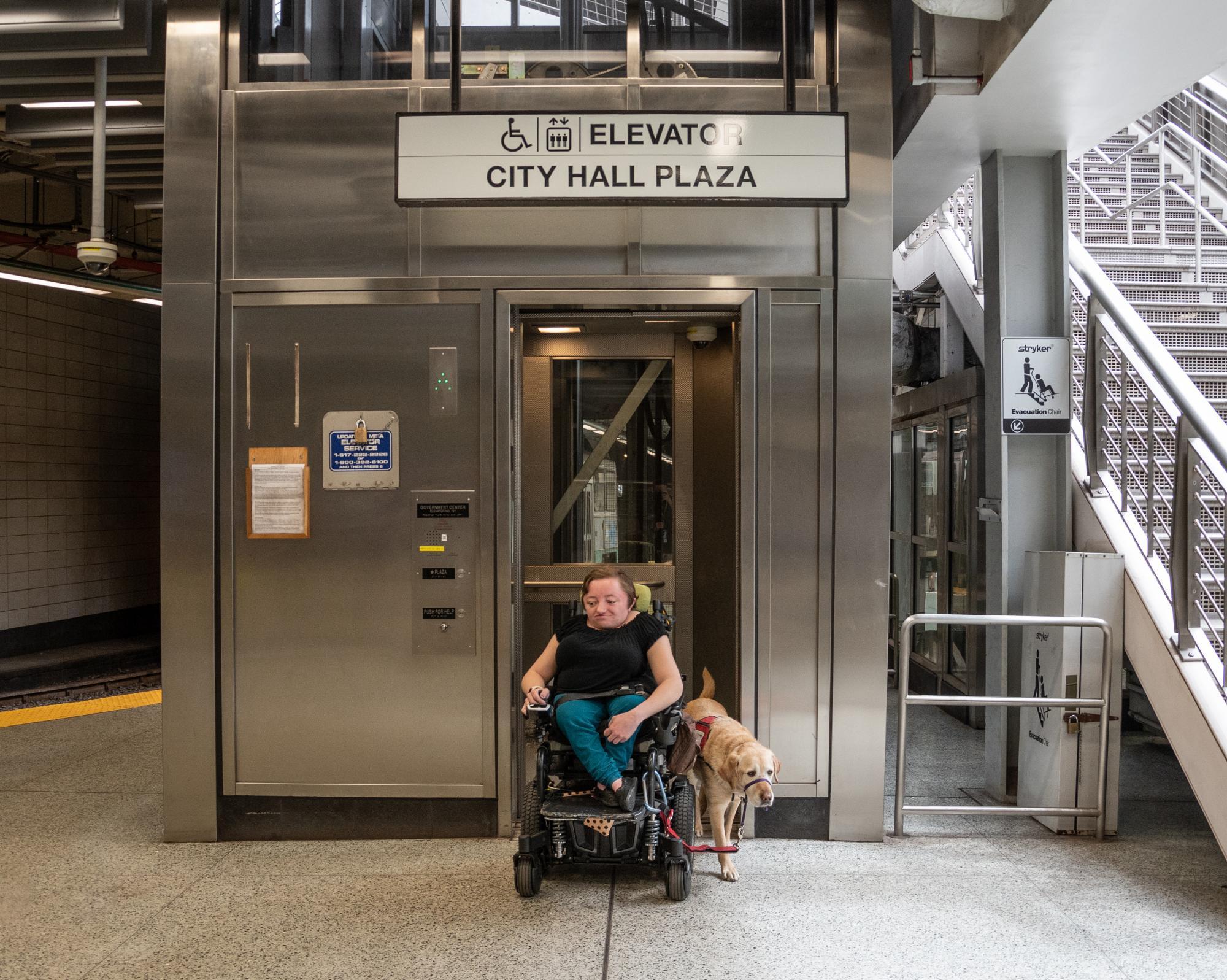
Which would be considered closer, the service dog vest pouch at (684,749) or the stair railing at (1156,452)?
A: the service dog vest pouch at (684,749)

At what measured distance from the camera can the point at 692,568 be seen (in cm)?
520

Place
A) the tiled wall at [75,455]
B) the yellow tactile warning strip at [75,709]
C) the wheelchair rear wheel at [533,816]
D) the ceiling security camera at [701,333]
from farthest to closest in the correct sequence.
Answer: the tiled wall at [75,455] < the yellow tactile warning strip at [75,709] < the ceiling security camera at [701,333] < the wheelchair rear wheel at [533,816]

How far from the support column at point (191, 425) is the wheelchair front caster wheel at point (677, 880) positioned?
213 centimetres

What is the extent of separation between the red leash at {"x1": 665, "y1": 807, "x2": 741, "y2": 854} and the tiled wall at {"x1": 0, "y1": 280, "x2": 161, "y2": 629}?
771 centimetres

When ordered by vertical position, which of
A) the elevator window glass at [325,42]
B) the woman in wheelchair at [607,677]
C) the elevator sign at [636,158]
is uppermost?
the elevator window glass at [325,42]

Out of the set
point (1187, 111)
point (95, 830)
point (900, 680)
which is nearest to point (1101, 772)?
point (900, 680)

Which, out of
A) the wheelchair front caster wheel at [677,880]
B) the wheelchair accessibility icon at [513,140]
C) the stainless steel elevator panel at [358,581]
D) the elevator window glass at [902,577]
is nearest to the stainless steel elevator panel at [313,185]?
the stainless steel elevator panel at [358,581]

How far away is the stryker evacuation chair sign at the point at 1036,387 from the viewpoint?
478 centimetres

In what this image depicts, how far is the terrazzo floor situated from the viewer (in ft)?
10.4

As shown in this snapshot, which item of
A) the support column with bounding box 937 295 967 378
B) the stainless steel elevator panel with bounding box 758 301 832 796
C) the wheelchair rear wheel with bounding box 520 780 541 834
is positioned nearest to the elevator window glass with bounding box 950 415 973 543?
the support column with bounding box 937 295 967 378

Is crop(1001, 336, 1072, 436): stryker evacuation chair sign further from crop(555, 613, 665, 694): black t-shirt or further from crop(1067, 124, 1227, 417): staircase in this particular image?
crop(555, 613, 665, 694): black t-shirt

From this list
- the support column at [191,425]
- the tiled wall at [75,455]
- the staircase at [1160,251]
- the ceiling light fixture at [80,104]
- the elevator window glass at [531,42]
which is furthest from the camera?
the tiled wall at [75,455]

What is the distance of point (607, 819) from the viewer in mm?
3594

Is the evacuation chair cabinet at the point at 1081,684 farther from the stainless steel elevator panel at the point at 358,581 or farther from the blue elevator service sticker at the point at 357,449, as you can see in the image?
the blue elevator service sticker at the point at 357,449
